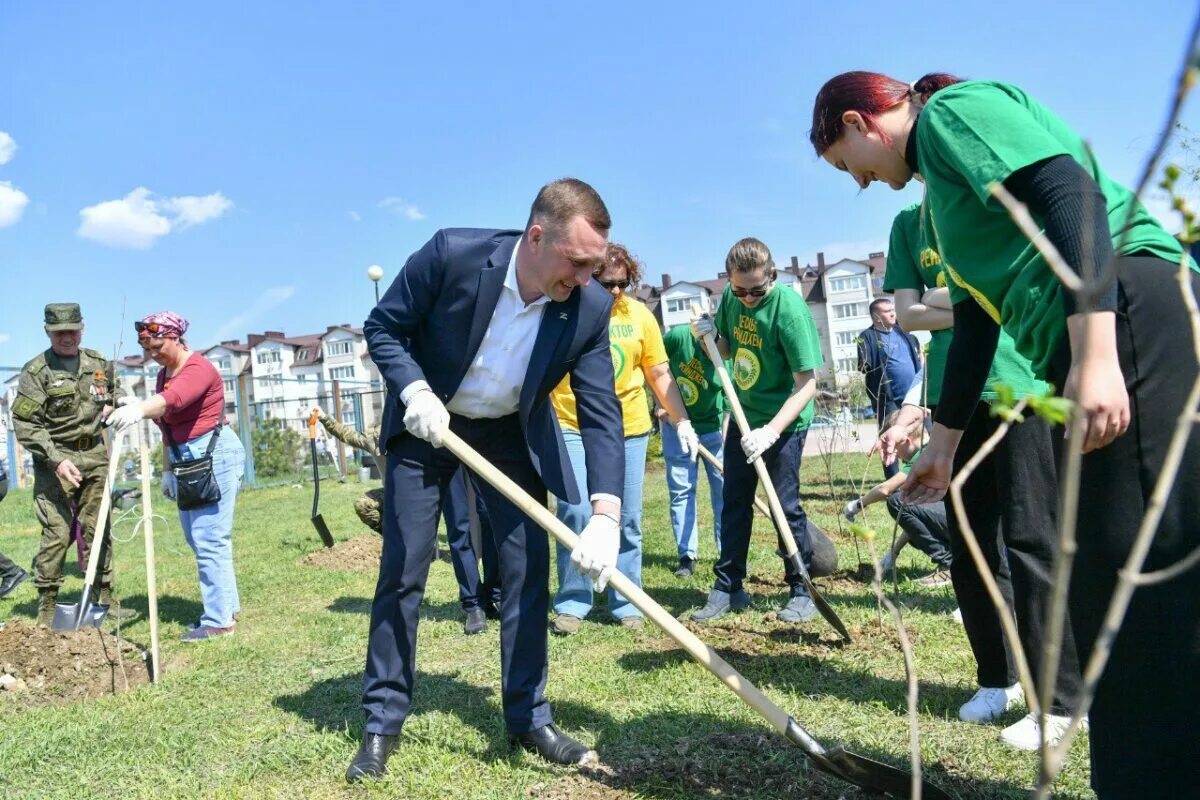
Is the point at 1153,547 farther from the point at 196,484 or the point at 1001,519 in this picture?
the point at 196,484

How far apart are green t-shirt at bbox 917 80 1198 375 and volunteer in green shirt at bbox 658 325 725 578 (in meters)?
4.34

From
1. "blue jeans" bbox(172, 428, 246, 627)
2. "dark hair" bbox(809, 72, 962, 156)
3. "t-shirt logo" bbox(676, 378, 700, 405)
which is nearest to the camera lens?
"dark hair" bbox(809, 72, 962, 156)

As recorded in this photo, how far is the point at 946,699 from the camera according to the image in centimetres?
329

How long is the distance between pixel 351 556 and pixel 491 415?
5248mm

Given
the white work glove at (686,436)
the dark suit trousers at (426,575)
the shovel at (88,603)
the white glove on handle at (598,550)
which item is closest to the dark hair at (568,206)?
the dark suit trousers at (426,575)

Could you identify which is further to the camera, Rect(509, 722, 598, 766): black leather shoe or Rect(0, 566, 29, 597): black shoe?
Rect(0, 566, 29, 597): black shoe

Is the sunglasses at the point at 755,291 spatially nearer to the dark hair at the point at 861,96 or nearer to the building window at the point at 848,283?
the dark hair at the point at 861,96

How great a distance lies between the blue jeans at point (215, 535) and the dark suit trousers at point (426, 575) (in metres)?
2.62

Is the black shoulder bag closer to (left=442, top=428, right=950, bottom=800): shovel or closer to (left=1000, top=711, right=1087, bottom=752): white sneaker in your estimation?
(left=442, top=428, right=950, bottom=800): shovel

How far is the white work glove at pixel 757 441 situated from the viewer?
173 inches

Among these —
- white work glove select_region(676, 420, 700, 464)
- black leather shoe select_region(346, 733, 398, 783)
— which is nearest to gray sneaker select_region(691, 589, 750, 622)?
white work glove select_region(676, 420, 700, 464)

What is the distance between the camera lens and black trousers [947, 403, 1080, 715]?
2.78m

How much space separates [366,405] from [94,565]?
60.9 ft

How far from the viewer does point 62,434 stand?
6051mm
